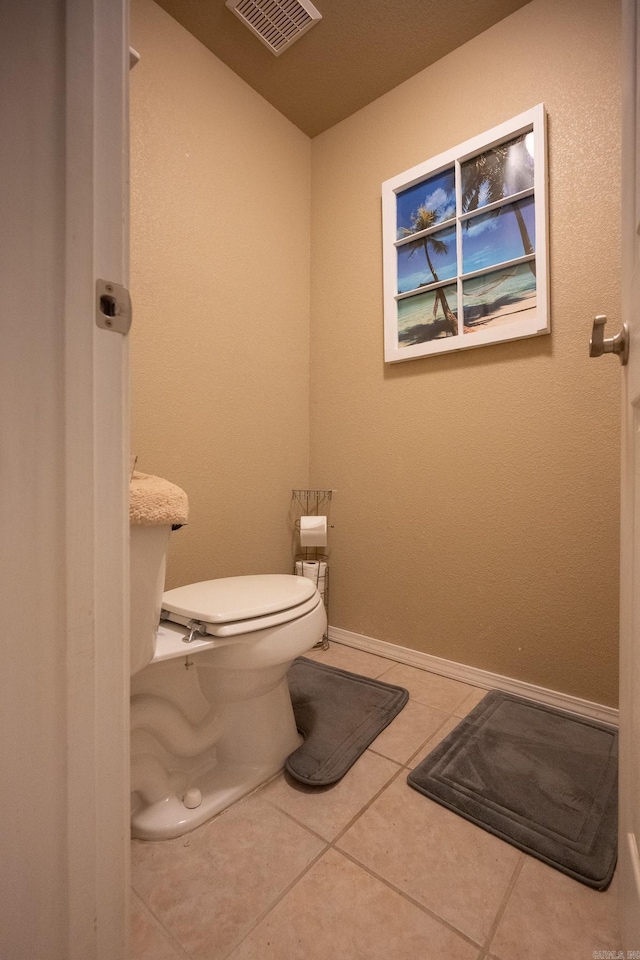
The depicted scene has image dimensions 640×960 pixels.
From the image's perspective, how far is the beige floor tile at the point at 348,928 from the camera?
2.23 ft

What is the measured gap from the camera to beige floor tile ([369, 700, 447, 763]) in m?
1.18

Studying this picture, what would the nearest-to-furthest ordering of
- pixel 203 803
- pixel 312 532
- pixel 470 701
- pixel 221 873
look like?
pixel 221 873 < pixel 203 803 < pixel 470 701 < pixel 312 532

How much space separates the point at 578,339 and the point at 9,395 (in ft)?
5.04

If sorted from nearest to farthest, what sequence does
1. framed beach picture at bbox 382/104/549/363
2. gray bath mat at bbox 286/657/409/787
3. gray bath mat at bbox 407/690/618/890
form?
gray bath mat at bbox 407/690/618/890 → gray bath mat at bbox 286/657/409/787 → framed beach picture at bbox 382/104/549/363

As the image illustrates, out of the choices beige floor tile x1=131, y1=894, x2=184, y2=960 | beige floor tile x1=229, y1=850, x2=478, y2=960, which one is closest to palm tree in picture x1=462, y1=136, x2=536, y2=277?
beige floor tile x1=229, y1=850, x2=478, y2=960

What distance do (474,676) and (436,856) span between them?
78cm

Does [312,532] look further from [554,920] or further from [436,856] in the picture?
[554,920]

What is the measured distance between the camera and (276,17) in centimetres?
150

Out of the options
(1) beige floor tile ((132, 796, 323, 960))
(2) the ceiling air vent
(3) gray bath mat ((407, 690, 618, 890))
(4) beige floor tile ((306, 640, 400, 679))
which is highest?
(2) the ceiling air vent

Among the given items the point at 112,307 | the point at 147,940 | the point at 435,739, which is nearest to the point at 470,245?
the point at 112,307

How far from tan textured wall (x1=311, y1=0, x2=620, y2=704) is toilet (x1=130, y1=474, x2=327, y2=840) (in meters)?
0.75

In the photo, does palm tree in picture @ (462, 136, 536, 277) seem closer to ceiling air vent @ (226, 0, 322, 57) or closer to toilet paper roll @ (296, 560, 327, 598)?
ceiling air vent @ (226, 0, 322, 57)

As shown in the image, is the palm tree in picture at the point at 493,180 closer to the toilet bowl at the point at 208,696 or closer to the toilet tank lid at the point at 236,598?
the toilet tank lid at the point at 236,598

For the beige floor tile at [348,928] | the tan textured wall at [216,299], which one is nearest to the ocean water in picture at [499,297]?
the tan textured wall at [216,299]
